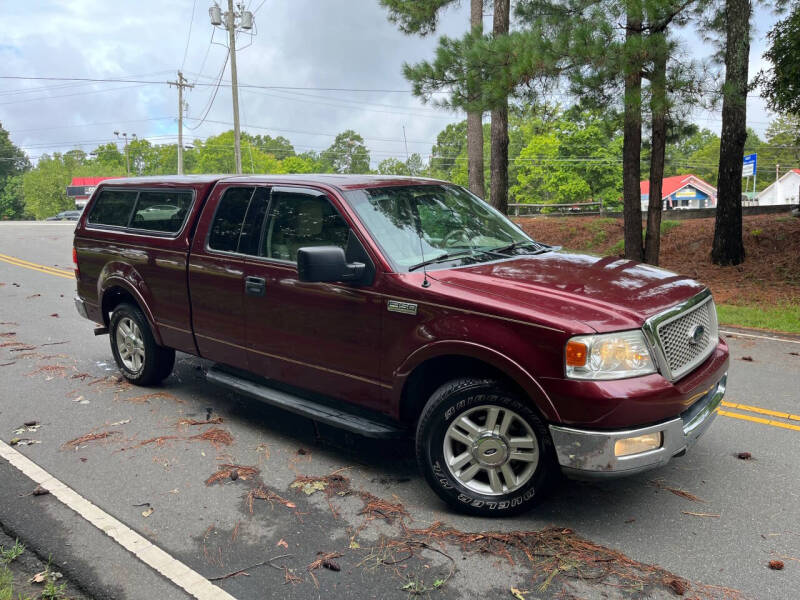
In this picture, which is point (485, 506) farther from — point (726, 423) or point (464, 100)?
point (464, 100)

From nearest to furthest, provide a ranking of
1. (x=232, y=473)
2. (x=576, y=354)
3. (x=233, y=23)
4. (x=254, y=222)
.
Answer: (x=576, y=354) < (x=232, y=473) < (x=254, y=222) < (x=233, y=23)

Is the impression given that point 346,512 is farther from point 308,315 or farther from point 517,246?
point 517,246

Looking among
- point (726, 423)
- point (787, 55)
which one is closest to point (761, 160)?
point (787, 55)

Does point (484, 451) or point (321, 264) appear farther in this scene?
point (321, 264)

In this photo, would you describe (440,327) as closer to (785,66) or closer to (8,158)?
(785,66)

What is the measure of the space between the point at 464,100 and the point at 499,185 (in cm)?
411

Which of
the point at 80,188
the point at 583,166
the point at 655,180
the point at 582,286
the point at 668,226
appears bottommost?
the point at 668,226

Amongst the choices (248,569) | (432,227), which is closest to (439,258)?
(432,227)

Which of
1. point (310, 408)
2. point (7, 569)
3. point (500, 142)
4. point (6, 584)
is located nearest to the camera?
point (6, 584)

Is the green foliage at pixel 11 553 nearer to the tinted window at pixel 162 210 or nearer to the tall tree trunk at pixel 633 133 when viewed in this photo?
the tinted window at pixel 162 210

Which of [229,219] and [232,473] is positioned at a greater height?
[229,219]

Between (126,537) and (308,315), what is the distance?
1.69 meters

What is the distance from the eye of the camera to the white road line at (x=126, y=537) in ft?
10.2

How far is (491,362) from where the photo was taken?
3.55 metres
